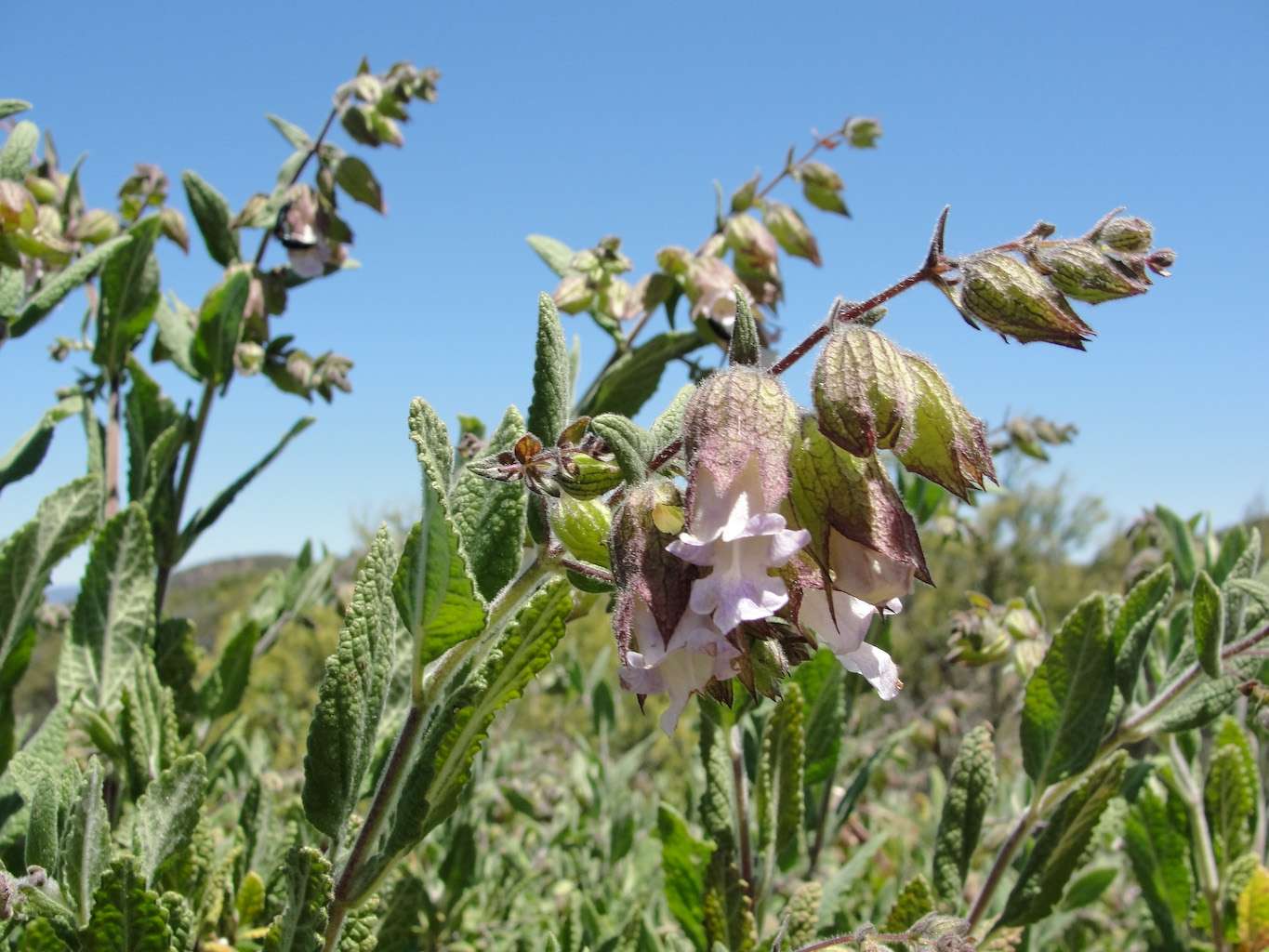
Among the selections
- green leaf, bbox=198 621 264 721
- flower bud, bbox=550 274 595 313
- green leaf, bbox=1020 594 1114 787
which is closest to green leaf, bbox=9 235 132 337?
green leaf, bbox=198 621 264 721

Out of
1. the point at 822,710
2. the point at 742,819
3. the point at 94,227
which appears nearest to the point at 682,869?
the point at 742,819

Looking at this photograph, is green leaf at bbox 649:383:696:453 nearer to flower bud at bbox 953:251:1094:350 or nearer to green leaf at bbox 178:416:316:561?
flower bud at bbox 953:251:1094:350

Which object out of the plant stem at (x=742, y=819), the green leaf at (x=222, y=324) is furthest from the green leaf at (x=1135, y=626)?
the green leaf at (x=222, y=324)

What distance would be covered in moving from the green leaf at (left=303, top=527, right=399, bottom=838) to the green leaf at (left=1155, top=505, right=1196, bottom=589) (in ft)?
6.05

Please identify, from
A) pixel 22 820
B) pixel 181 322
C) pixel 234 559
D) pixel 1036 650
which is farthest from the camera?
pixel 234 559

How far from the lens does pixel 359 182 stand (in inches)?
82.4

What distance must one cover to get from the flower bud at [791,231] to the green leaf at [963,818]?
0.99 m

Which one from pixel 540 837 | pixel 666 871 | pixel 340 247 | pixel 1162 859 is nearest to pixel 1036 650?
pixel 1162 859

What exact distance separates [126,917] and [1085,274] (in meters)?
1.07

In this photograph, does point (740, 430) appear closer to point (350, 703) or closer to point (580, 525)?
point (580, 525)

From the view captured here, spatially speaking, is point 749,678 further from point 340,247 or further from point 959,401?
point 340,247

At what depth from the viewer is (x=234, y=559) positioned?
4806 cm

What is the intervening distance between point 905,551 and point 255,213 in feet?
5.51

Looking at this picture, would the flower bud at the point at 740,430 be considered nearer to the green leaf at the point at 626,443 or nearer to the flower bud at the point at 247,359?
the green leaf at the point at 626,443
